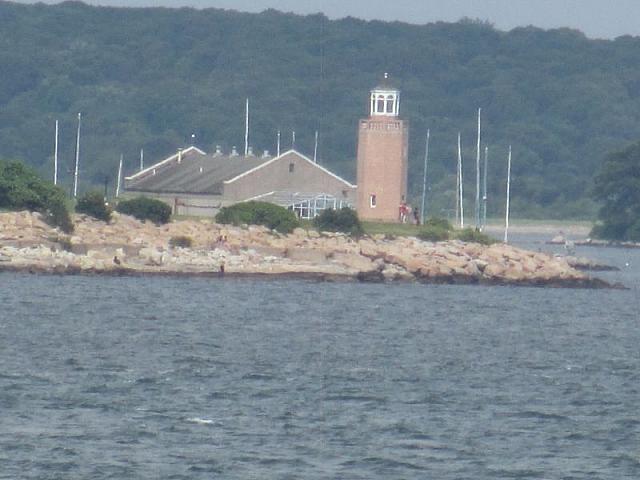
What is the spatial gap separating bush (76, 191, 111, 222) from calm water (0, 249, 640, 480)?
364 inches

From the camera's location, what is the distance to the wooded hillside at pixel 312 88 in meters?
114

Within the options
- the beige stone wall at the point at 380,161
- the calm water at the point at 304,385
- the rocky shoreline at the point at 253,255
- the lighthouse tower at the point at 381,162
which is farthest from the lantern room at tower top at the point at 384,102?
the calm water at the point at 304,385

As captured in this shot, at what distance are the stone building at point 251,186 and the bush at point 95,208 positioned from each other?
7.12 m

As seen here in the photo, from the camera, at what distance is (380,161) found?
192 feet

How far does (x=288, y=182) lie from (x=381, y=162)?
10.9 ft

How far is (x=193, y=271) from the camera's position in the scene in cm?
4478

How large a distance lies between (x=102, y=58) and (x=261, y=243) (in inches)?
3497

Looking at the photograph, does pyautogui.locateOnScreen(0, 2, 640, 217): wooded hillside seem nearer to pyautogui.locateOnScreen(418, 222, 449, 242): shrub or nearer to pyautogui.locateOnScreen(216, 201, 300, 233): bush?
pyautogui.locateOnScreen(418, 222, 449, 242): shrub

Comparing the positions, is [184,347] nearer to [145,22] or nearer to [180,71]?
[180,71]

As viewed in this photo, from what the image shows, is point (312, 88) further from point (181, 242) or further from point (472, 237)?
point (181, 242)

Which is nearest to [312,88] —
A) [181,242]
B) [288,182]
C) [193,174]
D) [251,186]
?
[193,174]

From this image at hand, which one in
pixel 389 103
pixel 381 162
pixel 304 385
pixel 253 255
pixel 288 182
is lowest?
pixel 304 385

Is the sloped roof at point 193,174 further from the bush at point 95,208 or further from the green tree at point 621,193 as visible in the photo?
the green tree at point 621,193

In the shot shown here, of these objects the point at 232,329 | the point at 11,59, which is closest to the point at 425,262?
the point at 232,329
